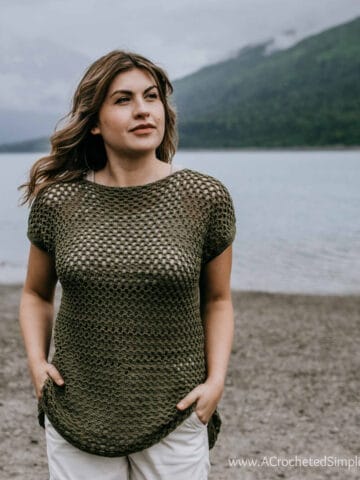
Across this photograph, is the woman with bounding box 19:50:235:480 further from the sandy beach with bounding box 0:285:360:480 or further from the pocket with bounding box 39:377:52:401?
the sandy beach with bounding box 0:285:360:480

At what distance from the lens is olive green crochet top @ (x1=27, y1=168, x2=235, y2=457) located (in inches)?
87.4

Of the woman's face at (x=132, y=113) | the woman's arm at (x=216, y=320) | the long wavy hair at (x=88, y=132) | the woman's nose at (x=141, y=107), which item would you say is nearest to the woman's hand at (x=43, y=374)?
the woman's arm at (x=216, y=320)

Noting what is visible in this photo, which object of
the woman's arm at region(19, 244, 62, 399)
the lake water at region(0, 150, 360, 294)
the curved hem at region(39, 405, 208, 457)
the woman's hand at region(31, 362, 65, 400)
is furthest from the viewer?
the lake water at region(0, 150, 360, 294)

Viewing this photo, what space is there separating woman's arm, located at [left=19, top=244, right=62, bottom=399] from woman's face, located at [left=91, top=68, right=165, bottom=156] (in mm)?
507

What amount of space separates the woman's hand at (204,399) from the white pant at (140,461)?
3 cm

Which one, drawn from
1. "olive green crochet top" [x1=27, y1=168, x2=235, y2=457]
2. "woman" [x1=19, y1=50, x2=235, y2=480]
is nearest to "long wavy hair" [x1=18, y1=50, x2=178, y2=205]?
"woman" [x1=19, y1=50, x2=235, y2=480]

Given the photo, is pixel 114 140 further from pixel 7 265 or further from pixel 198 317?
pixel 7 265

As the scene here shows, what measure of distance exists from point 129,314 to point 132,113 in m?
0.70

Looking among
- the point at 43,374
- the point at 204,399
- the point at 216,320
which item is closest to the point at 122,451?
the point at 204,399

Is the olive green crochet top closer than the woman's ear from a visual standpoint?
Yes

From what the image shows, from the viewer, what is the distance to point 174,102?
2742 millimetres

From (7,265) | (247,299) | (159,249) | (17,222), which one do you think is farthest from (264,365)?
(17,222)

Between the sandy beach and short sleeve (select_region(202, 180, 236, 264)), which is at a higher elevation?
short sleeve (select_region(202, 180, 236, 264))

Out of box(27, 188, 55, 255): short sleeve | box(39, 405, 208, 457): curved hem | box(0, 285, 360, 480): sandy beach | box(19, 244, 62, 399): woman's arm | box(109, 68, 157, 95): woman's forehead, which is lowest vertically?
box(0, 285, 360, 480): sandy beach
